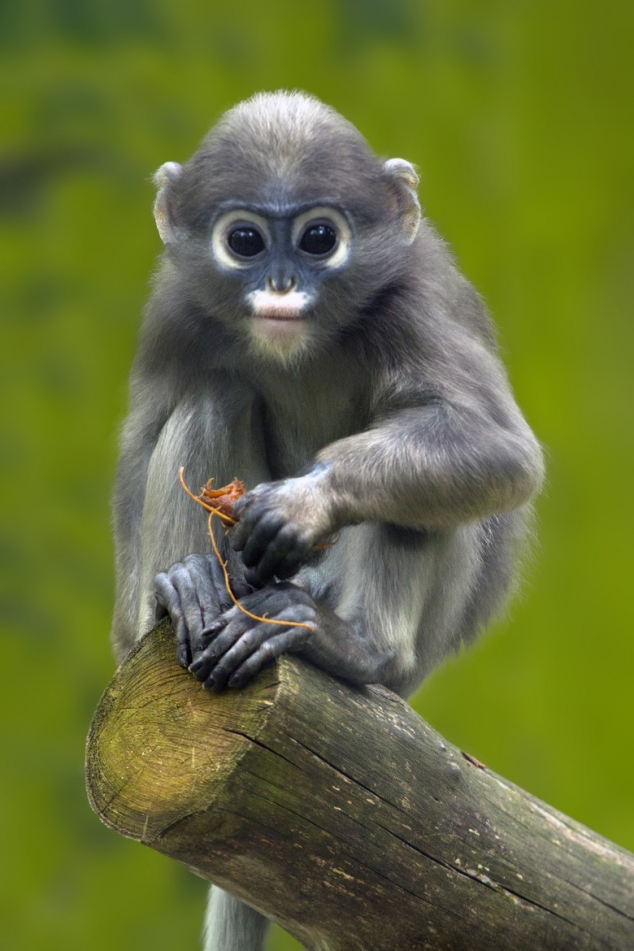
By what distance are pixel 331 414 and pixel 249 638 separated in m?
1.25

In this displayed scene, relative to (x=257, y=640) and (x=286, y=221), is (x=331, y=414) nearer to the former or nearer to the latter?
(x=286, y=221)

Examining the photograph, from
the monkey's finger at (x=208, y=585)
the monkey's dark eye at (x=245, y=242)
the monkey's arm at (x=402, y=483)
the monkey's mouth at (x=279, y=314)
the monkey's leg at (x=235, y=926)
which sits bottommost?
the monkey's leg at (x=235, y=926)

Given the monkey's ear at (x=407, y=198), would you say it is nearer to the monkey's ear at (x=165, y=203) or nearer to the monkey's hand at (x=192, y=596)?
the monkey's ear at (x=165, y=203)

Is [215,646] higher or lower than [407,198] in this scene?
lower

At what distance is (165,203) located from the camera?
11.6ft

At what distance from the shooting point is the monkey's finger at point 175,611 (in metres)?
2.78

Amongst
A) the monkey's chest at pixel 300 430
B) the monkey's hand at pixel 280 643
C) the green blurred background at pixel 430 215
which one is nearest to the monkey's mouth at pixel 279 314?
the monkey's chest at pixel 300 430

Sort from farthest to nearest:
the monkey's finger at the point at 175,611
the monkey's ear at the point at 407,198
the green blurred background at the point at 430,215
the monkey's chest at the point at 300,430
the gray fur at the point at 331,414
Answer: the green blurred background at the point at 430,215
the monkey's chest at the point at 300,430
the monkey's ear at the point at 407,198
the gray fur at the point at 331,414
the monkey's finger at the point at 175,611

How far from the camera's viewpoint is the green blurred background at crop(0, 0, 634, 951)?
22.2ft

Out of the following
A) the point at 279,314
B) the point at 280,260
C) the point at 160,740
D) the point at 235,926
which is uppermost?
the point at 280,260

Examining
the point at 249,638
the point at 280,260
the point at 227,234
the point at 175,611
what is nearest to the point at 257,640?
the point at 249,638

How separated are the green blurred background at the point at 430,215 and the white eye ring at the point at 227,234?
358cm

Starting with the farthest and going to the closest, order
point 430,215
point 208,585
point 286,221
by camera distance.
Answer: point 430,215 < point 286,221 < point 208,585

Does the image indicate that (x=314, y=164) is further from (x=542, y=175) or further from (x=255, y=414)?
(x=542, y=175)
